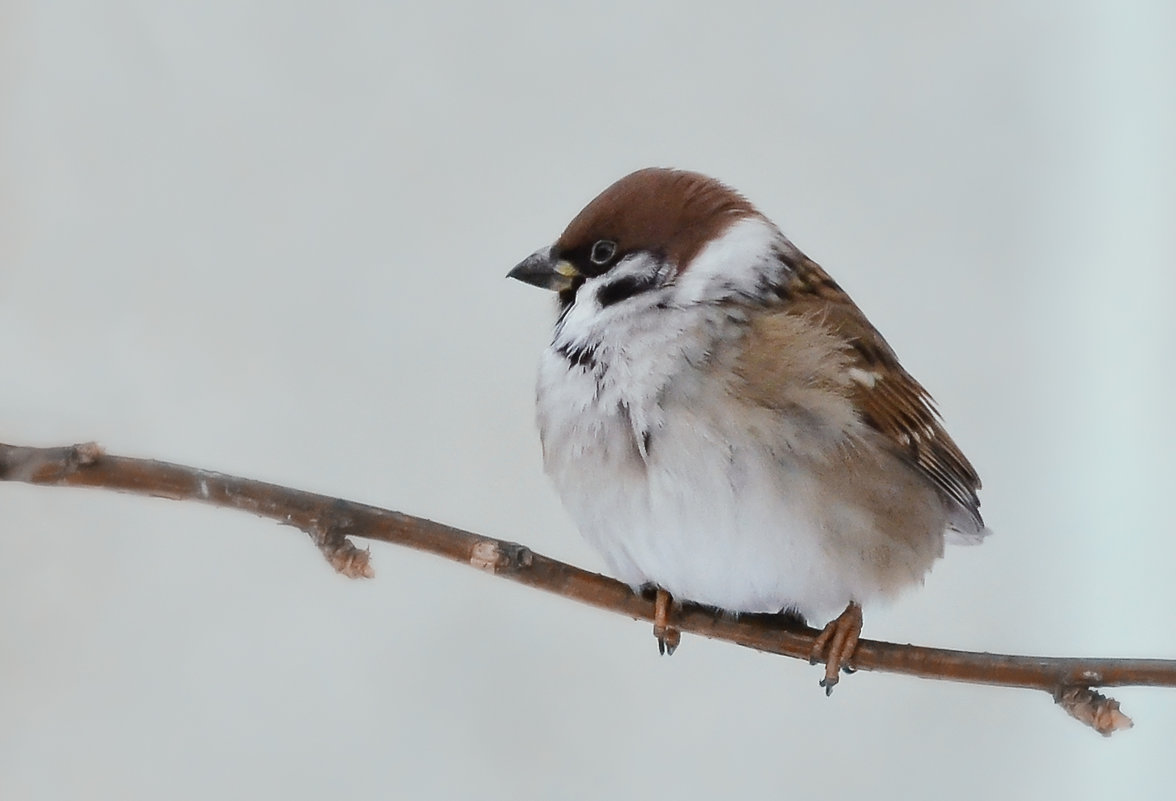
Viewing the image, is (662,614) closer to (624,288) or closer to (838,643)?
(838,643)

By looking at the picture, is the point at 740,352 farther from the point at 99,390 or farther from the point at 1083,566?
the point at 1083,566

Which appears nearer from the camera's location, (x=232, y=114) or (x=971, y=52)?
(x=232, y=114)

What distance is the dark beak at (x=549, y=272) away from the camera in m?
→ 0.97

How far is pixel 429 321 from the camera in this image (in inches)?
53.0

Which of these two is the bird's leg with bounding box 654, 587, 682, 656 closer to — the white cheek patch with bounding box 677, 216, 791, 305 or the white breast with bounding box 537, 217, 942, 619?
the white breast with bounding box 537, 217, 942, 619

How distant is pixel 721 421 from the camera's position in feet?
3.01

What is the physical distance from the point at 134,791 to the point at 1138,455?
4.16 feet

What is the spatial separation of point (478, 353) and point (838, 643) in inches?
21.0

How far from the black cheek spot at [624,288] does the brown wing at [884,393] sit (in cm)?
12

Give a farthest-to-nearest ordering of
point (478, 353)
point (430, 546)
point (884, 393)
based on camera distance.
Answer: point (478, 353), point (884, 393), point (430, 546)

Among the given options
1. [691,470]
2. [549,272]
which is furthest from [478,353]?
[691,470]

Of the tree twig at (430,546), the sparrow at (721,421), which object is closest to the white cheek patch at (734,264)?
the sparrow at (721,421)

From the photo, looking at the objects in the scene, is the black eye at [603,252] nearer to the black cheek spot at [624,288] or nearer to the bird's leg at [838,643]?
the black cheek spot at [624,288]

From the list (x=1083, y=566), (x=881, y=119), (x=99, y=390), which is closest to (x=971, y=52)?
(x=881, y=119)
